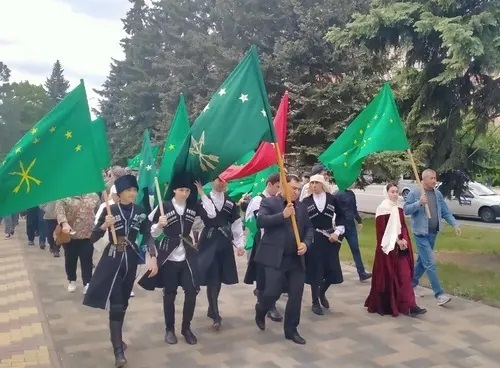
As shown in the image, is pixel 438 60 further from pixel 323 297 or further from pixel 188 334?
pixel 188 334

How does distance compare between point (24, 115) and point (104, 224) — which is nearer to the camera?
point (104, 224)

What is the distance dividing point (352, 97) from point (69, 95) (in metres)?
14.8

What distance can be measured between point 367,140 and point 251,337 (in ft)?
10.3

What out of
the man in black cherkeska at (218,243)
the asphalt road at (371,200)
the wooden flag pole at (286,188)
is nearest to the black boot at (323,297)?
the man in black cherkeska at (218,243)

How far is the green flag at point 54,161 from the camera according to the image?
4836 millimetres

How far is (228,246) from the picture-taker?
22.5 ft

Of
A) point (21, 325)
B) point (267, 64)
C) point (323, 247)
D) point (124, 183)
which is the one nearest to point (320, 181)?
point (323, 247)

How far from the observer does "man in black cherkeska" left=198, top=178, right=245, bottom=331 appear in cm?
672

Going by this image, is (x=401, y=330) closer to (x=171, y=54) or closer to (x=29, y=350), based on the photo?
(x=29, y=350)

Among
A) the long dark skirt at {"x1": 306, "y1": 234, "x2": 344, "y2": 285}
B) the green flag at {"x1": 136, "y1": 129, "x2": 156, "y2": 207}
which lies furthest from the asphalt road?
the green flag at {"x1": 136, "y1": 129, "x2": 156, "y2": 207}

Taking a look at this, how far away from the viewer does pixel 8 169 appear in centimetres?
481

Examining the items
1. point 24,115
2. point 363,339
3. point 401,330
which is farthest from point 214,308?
point 24,115

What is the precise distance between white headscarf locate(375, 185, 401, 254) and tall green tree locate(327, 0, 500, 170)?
2863mm

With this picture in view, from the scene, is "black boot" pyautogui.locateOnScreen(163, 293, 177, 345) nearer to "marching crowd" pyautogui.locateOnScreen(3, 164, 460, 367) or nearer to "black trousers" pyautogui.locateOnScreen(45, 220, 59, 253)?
"marching crowd" pyautogui.locateOnScreen(3, 164, 460, 367)
